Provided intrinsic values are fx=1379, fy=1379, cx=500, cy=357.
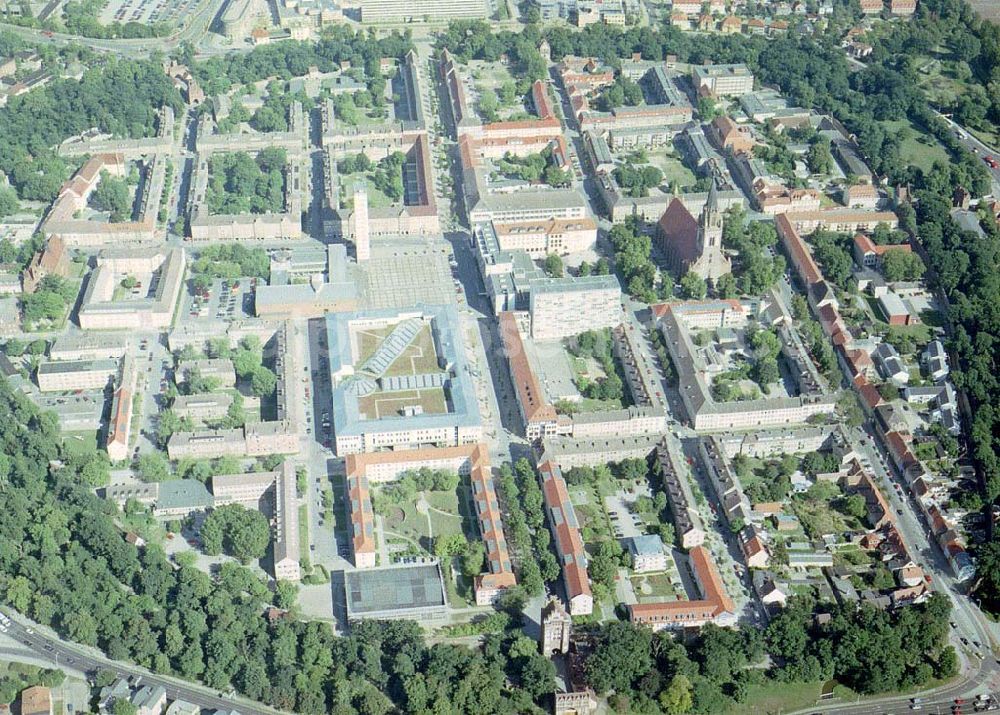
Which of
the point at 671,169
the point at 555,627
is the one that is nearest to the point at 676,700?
the point at 555,627

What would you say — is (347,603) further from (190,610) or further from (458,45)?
(458,45)

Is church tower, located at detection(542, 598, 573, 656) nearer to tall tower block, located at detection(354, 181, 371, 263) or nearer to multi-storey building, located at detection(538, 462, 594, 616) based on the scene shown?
multi-storey building, located at detection(538, 462, 594, 616)

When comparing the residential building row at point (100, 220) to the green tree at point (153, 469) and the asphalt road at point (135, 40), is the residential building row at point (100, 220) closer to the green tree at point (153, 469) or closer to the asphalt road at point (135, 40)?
the asphalt road at point (135, 40)

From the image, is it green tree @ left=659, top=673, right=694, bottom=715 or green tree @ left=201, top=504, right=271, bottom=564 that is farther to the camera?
green tree @ left=201, top=504, right=271, bottom=564

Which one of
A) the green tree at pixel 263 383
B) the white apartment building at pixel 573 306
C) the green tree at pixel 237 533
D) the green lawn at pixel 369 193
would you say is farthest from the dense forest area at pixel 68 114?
the green tree at pixel 237 533

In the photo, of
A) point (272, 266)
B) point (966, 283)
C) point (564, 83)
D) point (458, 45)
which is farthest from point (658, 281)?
point (458, 45)

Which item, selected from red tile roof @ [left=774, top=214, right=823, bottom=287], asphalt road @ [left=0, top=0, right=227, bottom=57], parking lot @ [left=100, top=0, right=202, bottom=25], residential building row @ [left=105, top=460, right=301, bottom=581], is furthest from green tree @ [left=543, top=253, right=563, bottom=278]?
parking lot @ [left=100, top=0, right=202, bottom=25]

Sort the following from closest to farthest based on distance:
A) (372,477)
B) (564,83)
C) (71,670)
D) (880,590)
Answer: (71,670) < (880,590) < (372,477) < (564,83)
